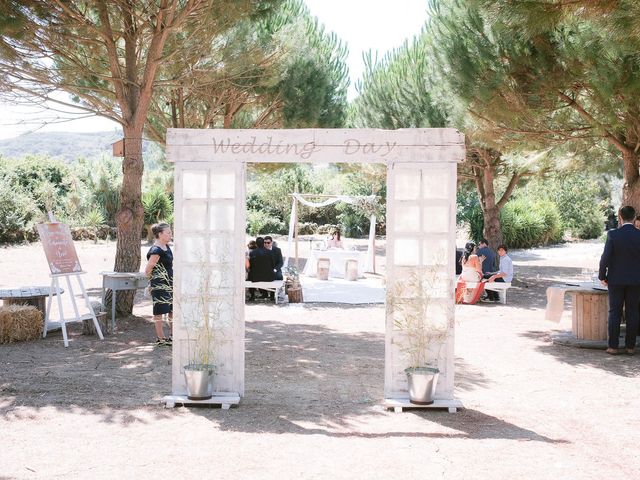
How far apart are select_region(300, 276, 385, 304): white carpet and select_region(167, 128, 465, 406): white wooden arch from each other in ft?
21.6

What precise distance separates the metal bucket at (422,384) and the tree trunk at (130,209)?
524cm

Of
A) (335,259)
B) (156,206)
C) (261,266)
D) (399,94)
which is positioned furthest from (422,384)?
(156,206)

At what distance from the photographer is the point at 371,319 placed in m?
10.3

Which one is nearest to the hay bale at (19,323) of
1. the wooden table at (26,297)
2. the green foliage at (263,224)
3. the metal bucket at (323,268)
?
the wooden table at (26,297)

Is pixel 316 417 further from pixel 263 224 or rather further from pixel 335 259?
pixel 263 224

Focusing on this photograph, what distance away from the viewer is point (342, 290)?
538 inches

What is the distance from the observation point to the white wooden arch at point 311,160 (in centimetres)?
548

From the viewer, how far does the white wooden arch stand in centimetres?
548

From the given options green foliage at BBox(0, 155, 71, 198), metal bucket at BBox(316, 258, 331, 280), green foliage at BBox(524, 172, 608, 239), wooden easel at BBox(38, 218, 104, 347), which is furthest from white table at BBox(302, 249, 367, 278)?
green foliage at BBox(524, 172, 608, 239)

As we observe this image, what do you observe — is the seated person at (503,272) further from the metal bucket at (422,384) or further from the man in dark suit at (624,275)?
the metal bucket at (422,384)

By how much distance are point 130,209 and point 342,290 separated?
17.5ft

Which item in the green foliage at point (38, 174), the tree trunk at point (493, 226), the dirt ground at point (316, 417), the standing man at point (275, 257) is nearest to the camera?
the dirt ground at point (316, 417)

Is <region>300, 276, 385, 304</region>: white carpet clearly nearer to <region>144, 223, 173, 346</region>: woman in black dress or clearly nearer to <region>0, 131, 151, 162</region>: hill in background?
<region>144, 223, 173, 346</region>: woman in black dress

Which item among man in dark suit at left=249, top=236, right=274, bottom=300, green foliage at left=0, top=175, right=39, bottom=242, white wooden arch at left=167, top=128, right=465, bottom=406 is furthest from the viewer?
green foliage at left=0, top=175, right=39, bottom=242
